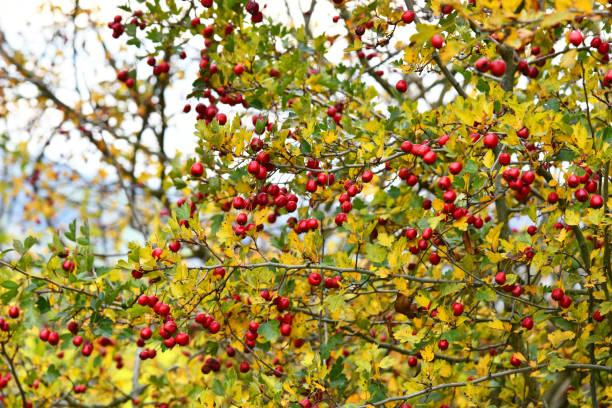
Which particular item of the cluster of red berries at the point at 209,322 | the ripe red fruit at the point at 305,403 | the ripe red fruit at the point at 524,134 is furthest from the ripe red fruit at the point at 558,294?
the cluster of red berries at the point at 209,322

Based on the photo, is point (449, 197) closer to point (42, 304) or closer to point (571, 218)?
point (571, 218)

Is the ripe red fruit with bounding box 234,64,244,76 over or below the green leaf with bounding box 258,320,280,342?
over

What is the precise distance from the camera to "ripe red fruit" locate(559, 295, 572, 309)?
7.84 feet

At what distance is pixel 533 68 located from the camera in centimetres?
266

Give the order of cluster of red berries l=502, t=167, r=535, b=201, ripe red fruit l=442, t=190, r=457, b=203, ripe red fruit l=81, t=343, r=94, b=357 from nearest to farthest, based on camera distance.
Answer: cluster of red berries l=502, t=167, r=535, b=201
ripe red fruit l=442, t=190, r=457, b=203
ripe red fruit l=81, t=343, r=94, b=357

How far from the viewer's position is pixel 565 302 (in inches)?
94.2

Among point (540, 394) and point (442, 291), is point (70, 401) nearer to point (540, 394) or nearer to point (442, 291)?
point (442, 291)

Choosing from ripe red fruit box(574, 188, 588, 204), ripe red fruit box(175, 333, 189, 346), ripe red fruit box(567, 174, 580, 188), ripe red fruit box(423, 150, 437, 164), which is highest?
ripe red fruit box(423, 150, 437, 164)

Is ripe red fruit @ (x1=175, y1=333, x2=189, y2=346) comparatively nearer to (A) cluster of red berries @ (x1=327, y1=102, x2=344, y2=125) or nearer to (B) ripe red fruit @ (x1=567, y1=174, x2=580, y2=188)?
(A) cluster of red berries @ (x1=327, y1=102, x2=344, y2=125)

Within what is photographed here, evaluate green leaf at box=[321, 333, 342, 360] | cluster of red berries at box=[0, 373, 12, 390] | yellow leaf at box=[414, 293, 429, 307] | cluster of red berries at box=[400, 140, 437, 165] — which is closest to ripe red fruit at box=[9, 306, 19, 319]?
cluster of red berries at box=[0, 373, 12, 390]

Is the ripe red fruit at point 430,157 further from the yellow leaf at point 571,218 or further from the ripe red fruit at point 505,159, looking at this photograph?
the yellow leaf at point 571,218

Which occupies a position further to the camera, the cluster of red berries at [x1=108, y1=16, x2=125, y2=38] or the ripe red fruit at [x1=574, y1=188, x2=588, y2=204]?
the cluster of red berries at [x1=108, y1=16, x2=125, y2=38]

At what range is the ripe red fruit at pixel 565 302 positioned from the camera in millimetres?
2391

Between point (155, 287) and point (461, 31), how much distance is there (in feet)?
6.06
